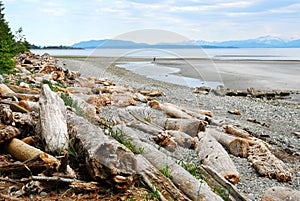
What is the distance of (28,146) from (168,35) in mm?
3277

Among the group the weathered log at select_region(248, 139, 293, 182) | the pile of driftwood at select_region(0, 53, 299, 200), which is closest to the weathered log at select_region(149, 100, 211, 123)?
the pile of driftwood at select_region(0, 53, 299, 200)

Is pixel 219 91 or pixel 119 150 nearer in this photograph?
pixel 119 150

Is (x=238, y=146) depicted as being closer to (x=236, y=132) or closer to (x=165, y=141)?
(x=236, y=132)

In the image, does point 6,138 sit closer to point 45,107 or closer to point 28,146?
point 28,146

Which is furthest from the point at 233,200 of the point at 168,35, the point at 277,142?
the point at 277,142

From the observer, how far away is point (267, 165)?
5.84 metres

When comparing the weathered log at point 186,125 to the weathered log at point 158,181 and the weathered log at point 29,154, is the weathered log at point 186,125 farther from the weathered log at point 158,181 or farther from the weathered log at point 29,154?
the weathered log at point 29,154

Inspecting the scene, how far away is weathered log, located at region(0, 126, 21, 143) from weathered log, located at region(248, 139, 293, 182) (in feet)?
12.7

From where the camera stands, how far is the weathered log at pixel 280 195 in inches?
183

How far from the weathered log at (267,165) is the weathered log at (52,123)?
325 centimetres

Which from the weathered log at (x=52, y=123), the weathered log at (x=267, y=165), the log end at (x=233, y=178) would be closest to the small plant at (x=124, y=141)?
the weathered log at (x=52, y=123)

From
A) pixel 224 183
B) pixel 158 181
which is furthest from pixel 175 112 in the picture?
pixel 158 181

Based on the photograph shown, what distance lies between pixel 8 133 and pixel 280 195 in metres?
3.77

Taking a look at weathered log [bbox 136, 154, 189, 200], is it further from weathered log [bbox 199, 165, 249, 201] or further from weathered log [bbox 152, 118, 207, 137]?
weathered log [bbox 152, 118, 207, 137]
